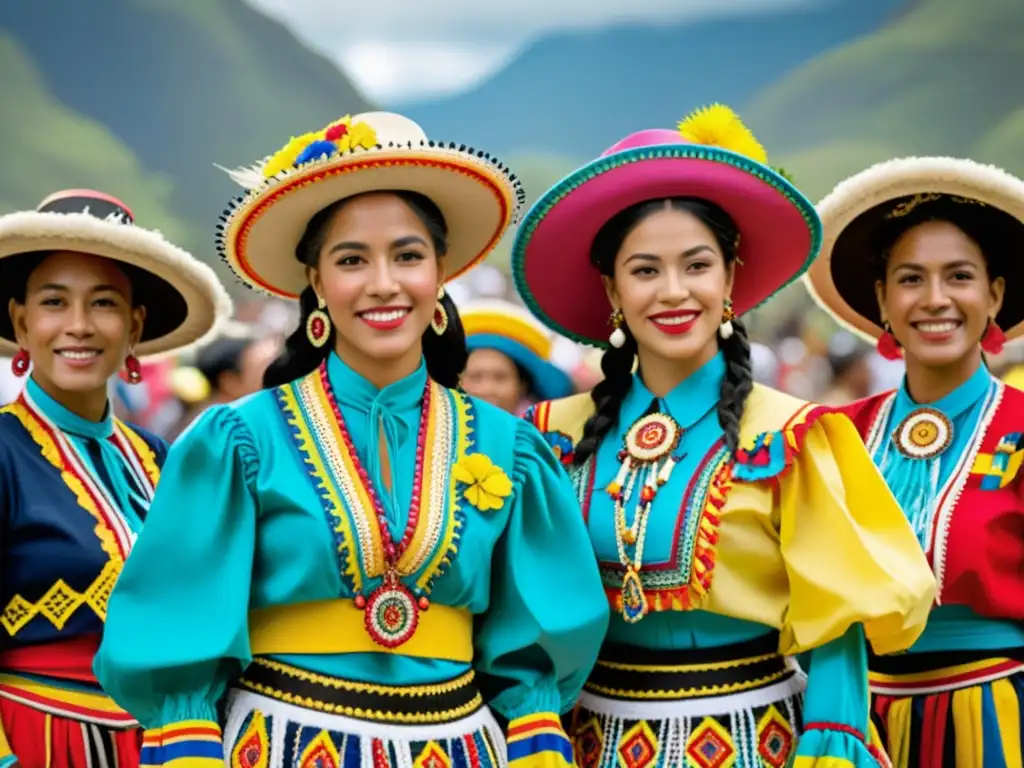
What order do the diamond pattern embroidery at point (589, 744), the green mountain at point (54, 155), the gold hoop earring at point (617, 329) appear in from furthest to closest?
the green mountain at point (54, 155)
the gold hoop earring at point (617, 329)
the diamond pattern embroidery at point (589, 744)

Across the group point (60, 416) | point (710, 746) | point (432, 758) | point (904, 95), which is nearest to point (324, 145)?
point (432, 758)

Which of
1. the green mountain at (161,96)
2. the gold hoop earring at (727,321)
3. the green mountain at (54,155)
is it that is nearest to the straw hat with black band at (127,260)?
the gold hoop earring at (727,321)

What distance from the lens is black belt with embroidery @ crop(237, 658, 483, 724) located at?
8.14 feet

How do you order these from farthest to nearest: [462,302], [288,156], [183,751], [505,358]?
1. [462,302]
2. [505,358]
3. [288,156]
4. [183,751]

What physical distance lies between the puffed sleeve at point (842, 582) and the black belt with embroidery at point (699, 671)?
0.06m

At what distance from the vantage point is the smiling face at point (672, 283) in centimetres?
296

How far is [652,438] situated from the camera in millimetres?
3012

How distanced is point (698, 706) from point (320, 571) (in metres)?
0.88

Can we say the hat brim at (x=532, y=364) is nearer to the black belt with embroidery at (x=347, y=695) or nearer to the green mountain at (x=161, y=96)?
the black belt with embroidery at (x=347, y=695)

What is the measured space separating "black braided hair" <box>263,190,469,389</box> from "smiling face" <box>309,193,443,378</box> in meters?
0.03

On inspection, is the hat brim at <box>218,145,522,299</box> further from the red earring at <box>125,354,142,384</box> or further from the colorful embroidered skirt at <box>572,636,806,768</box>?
the colorful embroidered skirt at <box>572,636,806,768</box>

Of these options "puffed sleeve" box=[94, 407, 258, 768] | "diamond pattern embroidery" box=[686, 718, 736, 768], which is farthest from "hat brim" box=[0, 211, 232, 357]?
"diamond pattern embroidery" box=[686, 718, 736, 768]

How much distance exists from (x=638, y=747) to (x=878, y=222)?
5.63 ft

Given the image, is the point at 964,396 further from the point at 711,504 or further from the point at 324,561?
the point at 324,561
